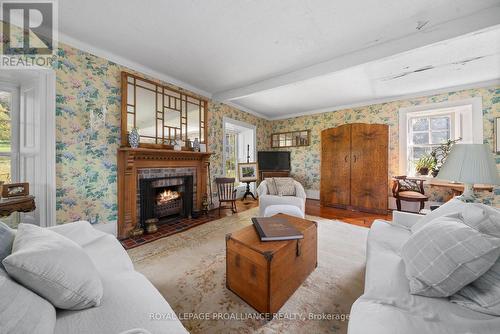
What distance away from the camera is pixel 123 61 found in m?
2.75

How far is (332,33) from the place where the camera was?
2145mm

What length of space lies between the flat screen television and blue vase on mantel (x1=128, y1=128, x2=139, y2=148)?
3368mm

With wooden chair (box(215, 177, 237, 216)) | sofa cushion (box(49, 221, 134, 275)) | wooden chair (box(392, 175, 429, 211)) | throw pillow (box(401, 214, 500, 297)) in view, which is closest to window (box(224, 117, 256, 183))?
wooden chair (box(215, 177, 237, 216))

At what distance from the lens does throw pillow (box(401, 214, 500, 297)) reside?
2.65 ft

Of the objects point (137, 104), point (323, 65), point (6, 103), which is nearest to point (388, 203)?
point (323, 65)

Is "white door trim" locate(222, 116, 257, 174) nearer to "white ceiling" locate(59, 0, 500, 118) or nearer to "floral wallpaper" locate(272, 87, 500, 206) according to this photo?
"floral wallpaper" locate(272, 87, 500, 206)

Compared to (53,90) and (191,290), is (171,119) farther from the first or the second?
(191,290)

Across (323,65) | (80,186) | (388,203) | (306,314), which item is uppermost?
(323,65)

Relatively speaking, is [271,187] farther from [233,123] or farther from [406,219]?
[233,123]

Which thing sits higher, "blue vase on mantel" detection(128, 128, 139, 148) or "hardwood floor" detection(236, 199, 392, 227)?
"blue vase on mantel" detection(128, 128, 139, 148)

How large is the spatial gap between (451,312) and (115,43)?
12.2 ft

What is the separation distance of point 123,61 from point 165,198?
2.20 metres

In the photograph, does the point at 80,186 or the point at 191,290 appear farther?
the point at 80,186

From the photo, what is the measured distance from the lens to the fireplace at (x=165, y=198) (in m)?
3.01
